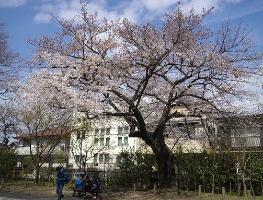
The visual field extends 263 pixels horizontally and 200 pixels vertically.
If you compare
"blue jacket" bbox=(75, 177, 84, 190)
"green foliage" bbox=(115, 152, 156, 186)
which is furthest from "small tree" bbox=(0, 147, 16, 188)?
"blue jacket" bbox=(75, 177, 84, 190)

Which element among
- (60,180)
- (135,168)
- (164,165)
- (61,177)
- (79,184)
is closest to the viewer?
(60,180)

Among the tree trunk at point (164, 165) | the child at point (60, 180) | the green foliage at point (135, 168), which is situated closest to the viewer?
the child at point (60, 180)

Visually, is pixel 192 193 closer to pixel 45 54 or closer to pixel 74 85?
pixel 74 85

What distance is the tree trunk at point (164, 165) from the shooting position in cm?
1880

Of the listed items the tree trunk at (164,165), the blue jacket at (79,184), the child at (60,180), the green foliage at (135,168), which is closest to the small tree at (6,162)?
the green foliage at (135,168)

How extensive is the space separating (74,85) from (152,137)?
458cm

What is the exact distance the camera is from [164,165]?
19047 millimetres

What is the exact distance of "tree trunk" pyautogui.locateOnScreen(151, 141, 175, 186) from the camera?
61.7ft

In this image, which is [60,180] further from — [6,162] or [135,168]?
[6,162]

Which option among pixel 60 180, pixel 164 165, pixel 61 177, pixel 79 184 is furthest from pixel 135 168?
pixel 60 180

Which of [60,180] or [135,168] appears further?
[135,168]

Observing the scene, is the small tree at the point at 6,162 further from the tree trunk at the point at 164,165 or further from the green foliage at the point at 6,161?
the tree trunk at the point at 164,165

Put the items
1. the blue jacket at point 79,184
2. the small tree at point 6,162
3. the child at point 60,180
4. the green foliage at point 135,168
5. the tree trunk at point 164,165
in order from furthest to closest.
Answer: the small tree at point 6,162 → the green foliage at point 135,168 → the tree trunk at point 164,165 → the blue jacket at point 79,184 → the child at point 60,180

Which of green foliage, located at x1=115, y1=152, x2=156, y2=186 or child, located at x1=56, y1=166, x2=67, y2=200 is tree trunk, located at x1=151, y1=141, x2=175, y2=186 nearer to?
green foliage, located at x1=115, y1=152, x2=156, y2=186
